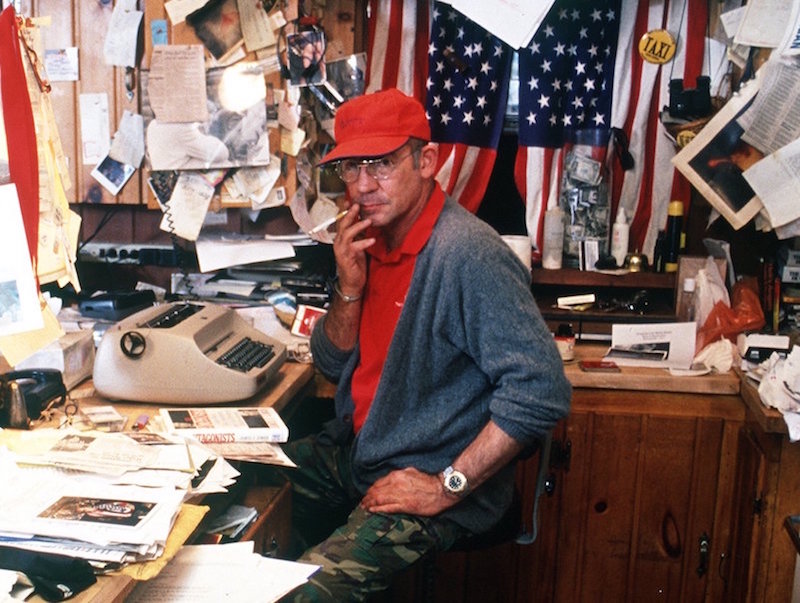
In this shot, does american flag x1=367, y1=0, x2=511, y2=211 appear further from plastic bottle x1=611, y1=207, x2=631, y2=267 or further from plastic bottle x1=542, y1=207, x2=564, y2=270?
plastic bottle x1=611, y1=207, x2=631, y2=267

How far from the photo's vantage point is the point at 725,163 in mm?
2641

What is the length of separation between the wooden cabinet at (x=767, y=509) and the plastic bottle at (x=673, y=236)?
57 centimetres

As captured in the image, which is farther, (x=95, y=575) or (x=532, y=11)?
(x=532, y=11)

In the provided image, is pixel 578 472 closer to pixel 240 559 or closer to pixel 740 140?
pixel 740 140

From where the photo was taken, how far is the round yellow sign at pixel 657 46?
109 inches

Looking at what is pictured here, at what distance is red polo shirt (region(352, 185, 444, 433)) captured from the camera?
80.8 inches

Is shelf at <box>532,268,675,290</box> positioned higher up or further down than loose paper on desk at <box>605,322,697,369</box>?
higher up

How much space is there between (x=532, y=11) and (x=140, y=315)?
1506 millimetres

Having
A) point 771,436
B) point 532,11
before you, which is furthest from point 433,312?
point 532,11

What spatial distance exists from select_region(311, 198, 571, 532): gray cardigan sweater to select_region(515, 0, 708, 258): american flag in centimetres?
99

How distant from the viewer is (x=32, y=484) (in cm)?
143

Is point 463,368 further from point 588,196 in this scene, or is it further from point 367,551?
point 588,196

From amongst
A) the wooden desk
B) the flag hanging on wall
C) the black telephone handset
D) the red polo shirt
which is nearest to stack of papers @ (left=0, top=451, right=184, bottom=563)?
the black telephone handset

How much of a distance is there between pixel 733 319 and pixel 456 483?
4.06 feet
